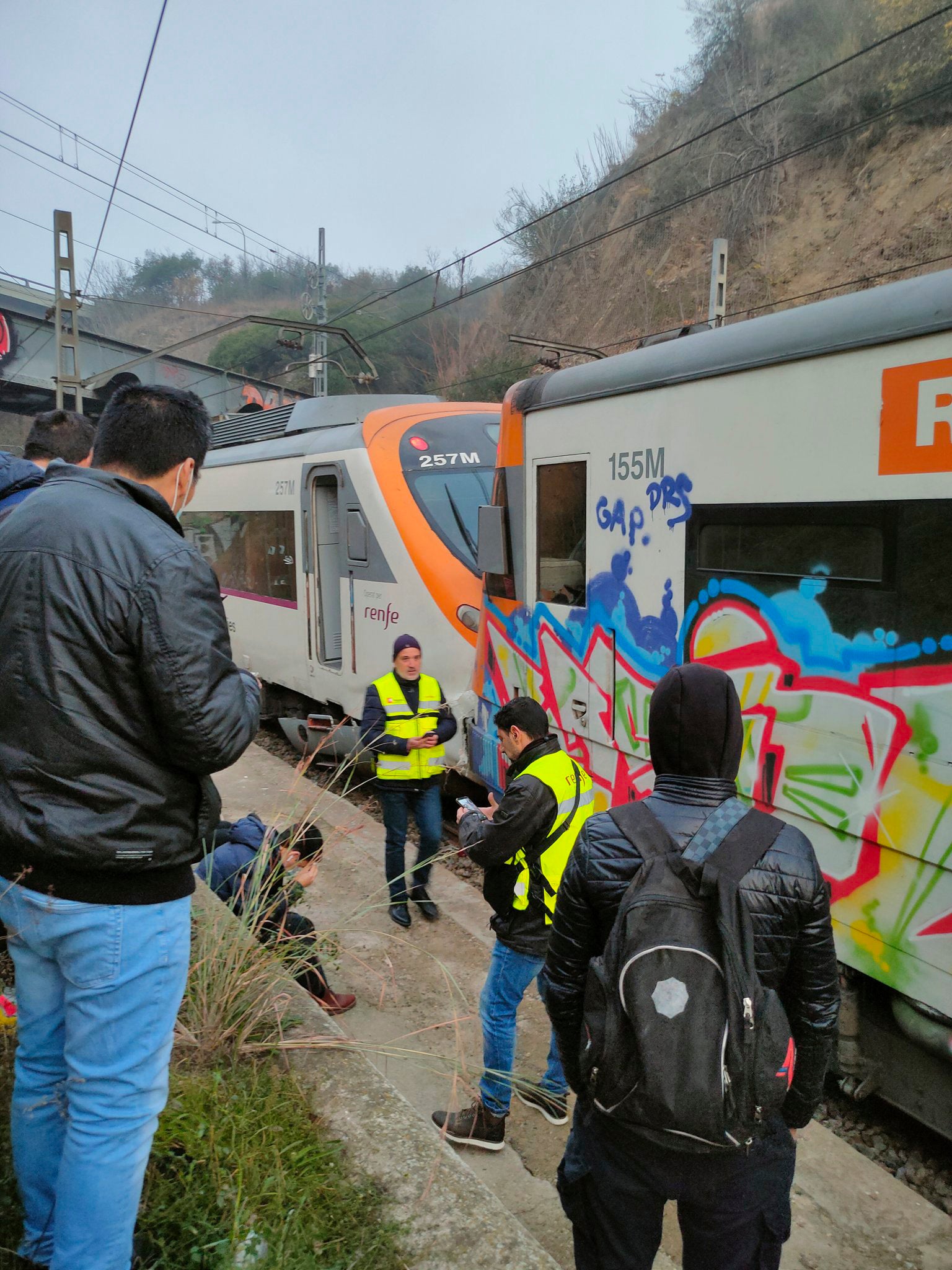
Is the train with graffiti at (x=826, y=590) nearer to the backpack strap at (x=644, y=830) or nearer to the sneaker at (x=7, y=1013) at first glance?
the backpack strap at (x=644, y=830)

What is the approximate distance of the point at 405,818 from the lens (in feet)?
17.7

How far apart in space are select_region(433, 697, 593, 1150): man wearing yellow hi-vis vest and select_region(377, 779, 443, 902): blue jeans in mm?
1991

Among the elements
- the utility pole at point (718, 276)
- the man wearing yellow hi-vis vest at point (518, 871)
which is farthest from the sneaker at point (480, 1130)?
the utility pole at point (718, 276)

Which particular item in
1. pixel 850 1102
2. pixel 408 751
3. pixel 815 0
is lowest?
pixel 850 1102

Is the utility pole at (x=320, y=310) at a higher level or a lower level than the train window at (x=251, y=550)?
higher

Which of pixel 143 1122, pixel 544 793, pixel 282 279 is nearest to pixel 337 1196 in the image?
pixel 143 1122

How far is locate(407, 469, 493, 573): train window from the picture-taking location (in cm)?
714

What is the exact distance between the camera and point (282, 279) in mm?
71438

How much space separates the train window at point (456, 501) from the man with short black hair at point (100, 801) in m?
5.25

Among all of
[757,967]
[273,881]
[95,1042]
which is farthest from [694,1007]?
[273,881]

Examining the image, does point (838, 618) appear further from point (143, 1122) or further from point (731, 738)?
point (143, 1122)

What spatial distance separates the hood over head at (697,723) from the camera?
1.85m

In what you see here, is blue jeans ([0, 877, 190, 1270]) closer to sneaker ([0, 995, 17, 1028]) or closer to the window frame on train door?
sneaker ([0, 995, 17, 1028])

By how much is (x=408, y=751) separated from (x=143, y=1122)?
11.2 ft
